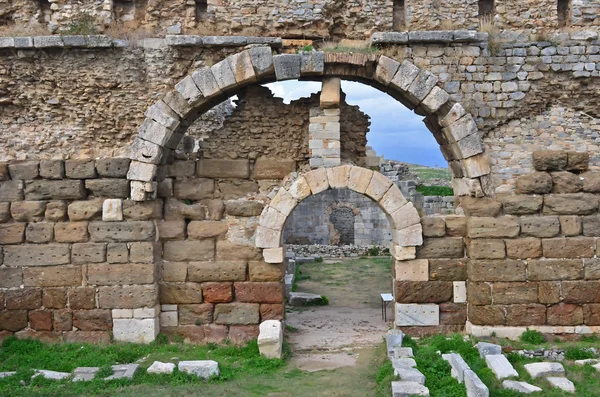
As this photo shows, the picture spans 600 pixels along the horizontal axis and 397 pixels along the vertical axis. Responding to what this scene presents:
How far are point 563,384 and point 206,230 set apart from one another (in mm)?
5639

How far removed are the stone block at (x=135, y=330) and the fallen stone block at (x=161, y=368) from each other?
1055mm

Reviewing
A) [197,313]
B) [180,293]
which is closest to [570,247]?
[197,313]

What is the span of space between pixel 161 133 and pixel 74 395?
3.92m

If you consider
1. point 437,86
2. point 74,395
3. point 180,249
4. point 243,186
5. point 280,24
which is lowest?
point 74,395

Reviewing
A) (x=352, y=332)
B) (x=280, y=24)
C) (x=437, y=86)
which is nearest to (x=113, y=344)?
(x=352, y=332)

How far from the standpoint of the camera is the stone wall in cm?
2306

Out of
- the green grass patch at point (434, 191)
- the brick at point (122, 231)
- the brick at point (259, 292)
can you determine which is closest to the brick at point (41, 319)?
the brick at point (122, 231)

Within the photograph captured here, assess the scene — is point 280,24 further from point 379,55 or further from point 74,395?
point 74,395

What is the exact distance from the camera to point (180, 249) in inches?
379

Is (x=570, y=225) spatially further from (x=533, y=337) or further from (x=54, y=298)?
(x=54, y=298)

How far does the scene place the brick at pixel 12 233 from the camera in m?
9.27

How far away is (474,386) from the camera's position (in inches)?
267

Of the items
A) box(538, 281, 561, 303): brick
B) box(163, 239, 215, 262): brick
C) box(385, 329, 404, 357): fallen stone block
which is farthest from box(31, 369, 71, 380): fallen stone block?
box(538, 281, 561, 303): brick

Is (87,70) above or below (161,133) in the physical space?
above
